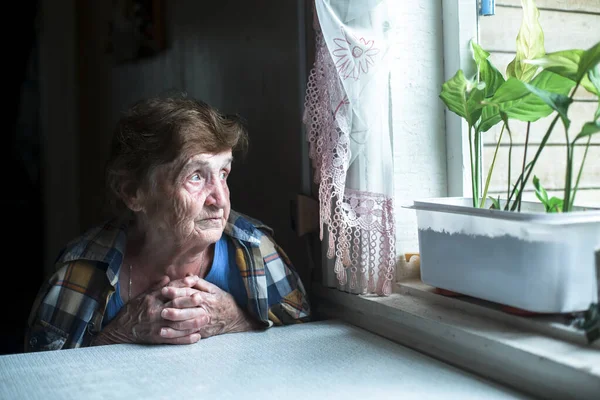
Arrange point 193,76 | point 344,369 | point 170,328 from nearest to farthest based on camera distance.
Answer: point 344,369, point 170,328, point 193,76

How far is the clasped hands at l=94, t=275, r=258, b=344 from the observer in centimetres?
139

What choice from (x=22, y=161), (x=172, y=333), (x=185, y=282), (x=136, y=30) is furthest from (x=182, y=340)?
(x=22, y=161)

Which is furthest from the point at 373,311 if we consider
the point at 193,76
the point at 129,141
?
the point at 193,76

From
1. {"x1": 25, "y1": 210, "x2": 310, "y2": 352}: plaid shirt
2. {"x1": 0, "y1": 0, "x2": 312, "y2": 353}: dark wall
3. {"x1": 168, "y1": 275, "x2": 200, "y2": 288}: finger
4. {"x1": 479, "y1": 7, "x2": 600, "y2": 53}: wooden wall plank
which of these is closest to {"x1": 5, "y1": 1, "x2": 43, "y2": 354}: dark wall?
{"x1": 0, "y1": 0, "x2": 312, "y2": 353}: dark wall

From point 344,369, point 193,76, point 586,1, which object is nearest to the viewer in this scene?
point 344,369

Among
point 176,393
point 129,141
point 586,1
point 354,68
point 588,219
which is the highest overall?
point 586,1

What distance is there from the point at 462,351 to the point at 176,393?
500 mm

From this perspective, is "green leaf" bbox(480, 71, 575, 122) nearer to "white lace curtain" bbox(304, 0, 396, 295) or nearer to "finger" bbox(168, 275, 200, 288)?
"white lace curtain" bbox(304, 0, 396, 295)

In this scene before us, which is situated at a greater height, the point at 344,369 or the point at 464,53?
the point at 464,53

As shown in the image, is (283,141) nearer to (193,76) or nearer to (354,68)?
(354,68)

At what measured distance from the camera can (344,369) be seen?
1145 millimetres

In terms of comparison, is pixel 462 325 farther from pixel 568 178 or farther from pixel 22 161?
pixel 22 161

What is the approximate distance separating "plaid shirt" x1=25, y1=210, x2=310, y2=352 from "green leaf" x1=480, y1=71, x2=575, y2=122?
2.22 ft

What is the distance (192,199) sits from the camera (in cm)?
142
